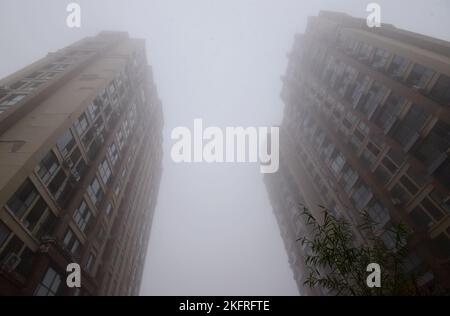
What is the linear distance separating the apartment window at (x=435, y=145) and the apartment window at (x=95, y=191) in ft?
105

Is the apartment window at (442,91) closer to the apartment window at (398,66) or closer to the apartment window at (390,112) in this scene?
the apartment window at (390,112)

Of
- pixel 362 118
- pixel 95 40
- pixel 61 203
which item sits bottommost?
pixel 61 203

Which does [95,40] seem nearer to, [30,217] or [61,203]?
[61,203]

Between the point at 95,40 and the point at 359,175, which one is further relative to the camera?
the point at 95,40

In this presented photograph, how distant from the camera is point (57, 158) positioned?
24.9 meters

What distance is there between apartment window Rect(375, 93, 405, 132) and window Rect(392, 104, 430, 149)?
36.3 inches

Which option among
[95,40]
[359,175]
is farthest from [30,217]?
[95,40]

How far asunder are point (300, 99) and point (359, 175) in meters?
25.6

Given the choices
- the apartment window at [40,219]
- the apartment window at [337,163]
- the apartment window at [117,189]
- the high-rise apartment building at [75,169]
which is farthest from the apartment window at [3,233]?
the apartment window at [337,163]

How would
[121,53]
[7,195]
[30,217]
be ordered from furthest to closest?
[121,53] → [30,217] → [7,195]

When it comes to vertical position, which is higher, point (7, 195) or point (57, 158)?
point (57, 158)

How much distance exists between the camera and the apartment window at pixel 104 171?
3473 cm

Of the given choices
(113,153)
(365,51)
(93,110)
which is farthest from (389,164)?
(113,153)
